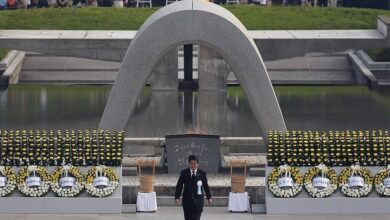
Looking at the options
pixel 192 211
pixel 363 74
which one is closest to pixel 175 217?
pixel 192 211

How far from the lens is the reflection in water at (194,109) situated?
42.9 m

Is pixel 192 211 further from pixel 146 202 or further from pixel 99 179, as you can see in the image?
pixel 99 179

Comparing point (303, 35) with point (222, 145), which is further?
point (303, 35)

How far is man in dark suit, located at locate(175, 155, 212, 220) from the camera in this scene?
27.5 meters

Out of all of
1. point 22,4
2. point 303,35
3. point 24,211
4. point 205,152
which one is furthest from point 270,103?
point 22,4

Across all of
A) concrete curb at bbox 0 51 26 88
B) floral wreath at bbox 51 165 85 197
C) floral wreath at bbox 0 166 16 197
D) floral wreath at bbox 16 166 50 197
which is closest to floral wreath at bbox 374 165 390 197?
floral wreath at bbox 51 165 85 197

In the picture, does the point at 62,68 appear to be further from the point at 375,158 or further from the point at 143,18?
the point at 375,158

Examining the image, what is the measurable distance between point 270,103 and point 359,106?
1474cm

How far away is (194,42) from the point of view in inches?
1294

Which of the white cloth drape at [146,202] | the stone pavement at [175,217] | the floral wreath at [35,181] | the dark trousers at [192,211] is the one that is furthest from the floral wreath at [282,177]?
the floral wreath at [35,181]

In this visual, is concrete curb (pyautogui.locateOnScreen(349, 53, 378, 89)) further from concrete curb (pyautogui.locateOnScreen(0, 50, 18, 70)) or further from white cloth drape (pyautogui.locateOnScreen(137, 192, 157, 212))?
white cloth drape (pyautogui.locateOnScreen(137, 192, 157, 212))

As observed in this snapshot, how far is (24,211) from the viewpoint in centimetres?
3048

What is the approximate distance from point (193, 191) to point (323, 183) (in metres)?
3.73

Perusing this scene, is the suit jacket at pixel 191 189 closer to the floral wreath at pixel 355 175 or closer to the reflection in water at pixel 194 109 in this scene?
the floral wreath at pixel 355 175
